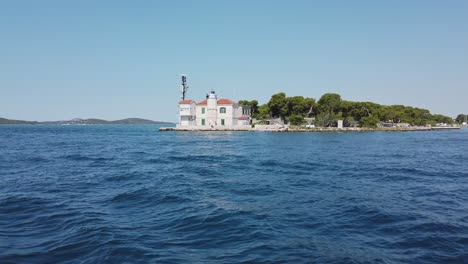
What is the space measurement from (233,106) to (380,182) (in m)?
69.7

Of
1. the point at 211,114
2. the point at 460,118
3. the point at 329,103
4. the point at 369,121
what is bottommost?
the point at 369,121

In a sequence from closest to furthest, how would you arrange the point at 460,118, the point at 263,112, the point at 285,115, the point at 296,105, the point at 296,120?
the point at 296,120 < the point at 296,105 < the point at 285,115 < the point at 263,112 < the point at 460,118

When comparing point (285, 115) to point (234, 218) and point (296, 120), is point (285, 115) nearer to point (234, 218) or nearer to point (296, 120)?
point (296, 120)

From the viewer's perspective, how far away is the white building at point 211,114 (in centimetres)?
8388

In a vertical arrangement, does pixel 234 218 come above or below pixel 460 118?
below

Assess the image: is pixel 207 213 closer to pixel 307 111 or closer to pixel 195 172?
pixel 195 172

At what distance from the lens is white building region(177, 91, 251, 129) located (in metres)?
83.9

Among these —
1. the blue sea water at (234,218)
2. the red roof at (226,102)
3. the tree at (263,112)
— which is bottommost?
the blue sea water at (234,218)

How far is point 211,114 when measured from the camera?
84875mm

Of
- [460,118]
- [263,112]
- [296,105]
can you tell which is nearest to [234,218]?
[296,105]

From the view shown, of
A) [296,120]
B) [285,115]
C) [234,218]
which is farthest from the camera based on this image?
[285,115]

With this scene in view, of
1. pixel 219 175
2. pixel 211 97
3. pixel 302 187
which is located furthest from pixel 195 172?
pixel 211 97

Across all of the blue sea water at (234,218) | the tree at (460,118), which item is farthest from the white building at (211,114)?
the tree at (460,118)

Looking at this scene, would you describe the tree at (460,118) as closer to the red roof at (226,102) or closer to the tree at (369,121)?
the tree at (369,121)
